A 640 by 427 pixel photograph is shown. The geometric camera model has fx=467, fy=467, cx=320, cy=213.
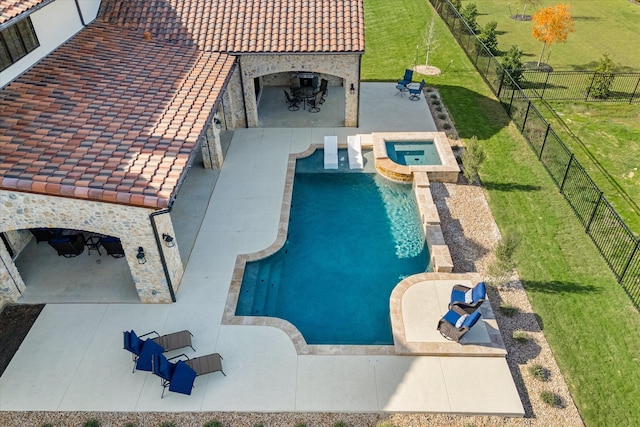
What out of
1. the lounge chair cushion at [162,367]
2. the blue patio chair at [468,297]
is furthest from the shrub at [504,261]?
the lounge chair cushion at [162,367]

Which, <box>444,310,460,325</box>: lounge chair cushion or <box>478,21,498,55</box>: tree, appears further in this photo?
<box>478,21,498,55</box>: tree

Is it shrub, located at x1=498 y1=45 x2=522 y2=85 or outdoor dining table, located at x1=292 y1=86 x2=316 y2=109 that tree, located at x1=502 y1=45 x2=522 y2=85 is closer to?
shrub, located at x1=498 y1=45 x2=522 y2=85

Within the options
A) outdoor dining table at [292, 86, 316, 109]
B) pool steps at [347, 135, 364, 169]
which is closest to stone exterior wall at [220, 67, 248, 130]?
outdoor dining table at [292, 86, 316, 109]

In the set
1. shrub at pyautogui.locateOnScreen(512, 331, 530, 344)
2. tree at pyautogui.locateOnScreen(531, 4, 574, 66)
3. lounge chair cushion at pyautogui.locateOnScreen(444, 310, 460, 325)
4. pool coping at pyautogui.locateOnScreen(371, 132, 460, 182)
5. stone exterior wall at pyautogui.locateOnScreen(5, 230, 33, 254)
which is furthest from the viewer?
tree at pyautogui.locateOnScreen(531, 4, 574, 66)

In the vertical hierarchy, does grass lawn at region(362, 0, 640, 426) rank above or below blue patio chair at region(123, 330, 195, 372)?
below

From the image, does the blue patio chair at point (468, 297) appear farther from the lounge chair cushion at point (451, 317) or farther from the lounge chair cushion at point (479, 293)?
the lounge chair cushion at point (451, 317)
